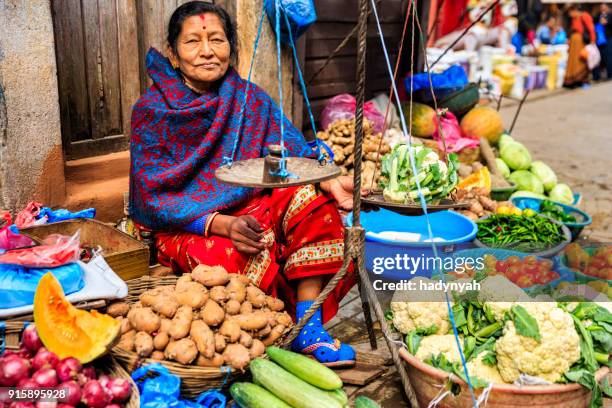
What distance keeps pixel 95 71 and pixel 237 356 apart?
2.20 m

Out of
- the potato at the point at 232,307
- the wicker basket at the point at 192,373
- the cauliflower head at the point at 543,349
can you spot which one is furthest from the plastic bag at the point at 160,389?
the cauliflower head at the point at 543,349

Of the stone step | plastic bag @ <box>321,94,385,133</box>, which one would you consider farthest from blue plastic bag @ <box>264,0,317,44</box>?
the stone step

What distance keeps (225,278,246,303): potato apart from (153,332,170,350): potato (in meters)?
0.33

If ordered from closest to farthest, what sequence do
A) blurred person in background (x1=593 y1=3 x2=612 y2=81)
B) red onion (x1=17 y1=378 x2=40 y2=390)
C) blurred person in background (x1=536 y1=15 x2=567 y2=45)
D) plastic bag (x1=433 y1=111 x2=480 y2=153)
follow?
red onion (x1=17 y1=378 x2=40 y2=390), plastic bag (x1=433 y1=111 x2=480 y2=153), blurred person in background (x1=536 y1=15 x2=567 y2=45), blurred person in background (x1=593 y1=3 x2=612 y2=81)

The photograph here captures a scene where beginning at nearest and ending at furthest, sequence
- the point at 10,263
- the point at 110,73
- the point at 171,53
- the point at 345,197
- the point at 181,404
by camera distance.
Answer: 1. the point at 181,404
2. the point at 10,263
3. the point at 171,53
4. the point at 345,197
5. the point at 110,73

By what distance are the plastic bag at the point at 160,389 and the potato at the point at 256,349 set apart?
208 mm

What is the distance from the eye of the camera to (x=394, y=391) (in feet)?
9.10

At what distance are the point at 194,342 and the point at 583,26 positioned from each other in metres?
15.4

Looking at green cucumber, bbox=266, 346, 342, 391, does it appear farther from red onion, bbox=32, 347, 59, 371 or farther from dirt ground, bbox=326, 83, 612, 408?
red onion, bbox=32, 347, 59, 371

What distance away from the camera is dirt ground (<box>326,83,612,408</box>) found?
296 cm

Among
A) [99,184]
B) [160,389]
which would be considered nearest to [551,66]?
[99,184]

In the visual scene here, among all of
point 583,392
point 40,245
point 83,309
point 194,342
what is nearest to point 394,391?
point 583,392

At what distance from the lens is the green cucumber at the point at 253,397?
2254 mm

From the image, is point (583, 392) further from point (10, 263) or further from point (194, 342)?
point (10, 263)
